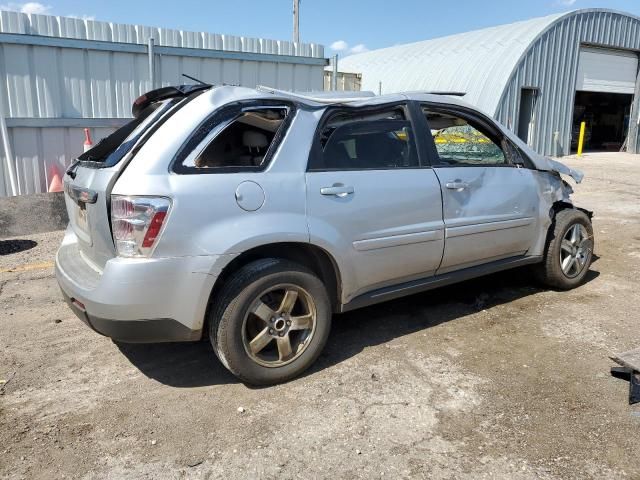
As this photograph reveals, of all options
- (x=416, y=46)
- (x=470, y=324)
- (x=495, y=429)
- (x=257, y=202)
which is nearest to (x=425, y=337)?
(x=470, y=324)

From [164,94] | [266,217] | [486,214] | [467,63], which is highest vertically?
[467,63]

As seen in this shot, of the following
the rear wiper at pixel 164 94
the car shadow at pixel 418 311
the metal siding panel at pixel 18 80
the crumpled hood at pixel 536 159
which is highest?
the metal siding panel at pixel 18 80

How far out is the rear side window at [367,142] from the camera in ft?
11.4

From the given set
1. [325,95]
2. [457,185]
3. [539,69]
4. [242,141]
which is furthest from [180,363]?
[539,69]

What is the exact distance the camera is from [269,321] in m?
3.27

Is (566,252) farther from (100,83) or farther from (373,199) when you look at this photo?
(100,83)

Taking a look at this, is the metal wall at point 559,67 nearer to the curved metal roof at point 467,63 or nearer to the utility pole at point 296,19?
the curved metal roof at point 467,63

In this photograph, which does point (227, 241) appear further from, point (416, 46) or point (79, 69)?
point (416, 46)

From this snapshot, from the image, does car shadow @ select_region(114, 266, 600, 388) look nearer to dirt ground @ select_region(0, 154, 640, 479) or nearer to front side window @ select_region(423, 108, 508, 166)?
dirt ground @ select_region(0, 154, 640, 479)

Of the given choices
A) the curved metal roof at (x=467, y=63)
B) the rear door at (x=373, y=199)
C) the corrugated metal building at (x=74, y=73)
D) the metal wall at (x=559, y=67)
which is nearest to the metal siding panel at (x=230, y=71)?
the corrugated metal building at (x=74, y=73)

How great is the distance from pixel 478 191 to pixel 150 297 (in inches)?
101

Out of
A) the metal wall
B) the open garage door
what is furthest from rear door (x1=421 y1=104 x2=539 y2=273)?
the open garage door

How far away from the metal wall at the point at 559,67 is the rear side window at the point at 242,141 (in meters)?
16.4

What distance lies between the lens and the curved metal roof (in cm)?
1831
